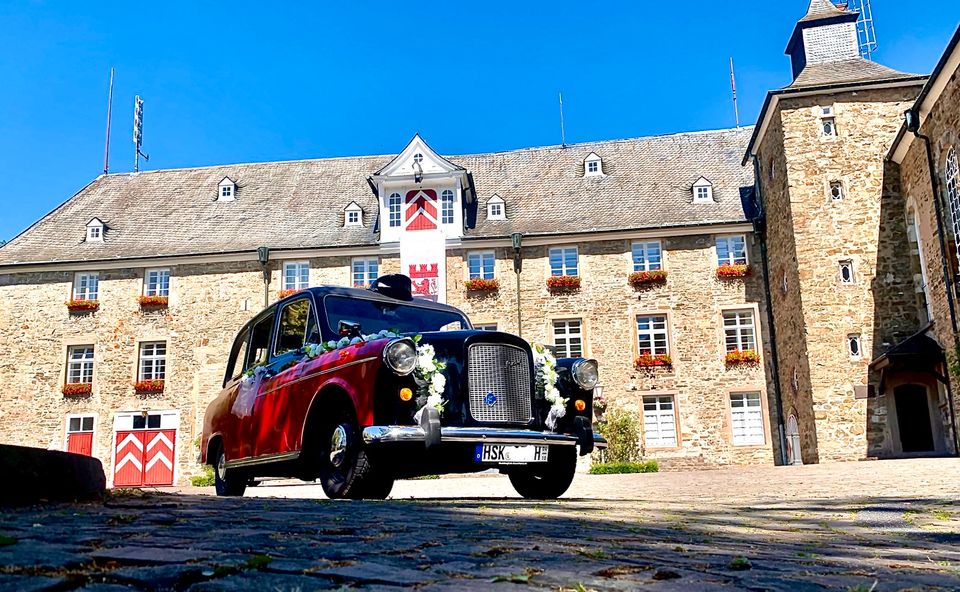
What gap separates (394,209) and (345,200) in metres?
3.37

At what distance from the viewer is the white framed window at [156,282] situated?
29.5 m

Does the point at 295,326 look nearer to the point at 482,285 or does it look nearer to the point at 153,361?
the point at 482,285

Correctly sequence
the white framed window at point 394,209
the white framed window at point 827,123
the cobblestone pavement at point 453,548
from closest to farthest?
1. the cobblestone pavement at point 453,548
2. the white framed window at point 827,123
3. the white framed window at point 394,209

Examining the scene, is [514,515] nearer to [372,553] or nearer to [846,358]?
[372,553]

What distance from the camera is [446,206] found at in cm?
2931

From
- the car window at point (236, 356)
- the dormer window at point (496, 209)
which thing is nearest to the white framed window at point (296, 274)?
the dormer window at point (496, 209)

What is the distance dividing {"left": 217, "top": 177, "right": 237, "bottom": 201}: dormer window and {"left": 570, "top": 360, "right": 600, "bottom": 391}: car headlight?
87.8 feet

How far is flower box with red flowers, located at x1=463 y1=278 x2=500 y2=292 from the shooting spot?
28141mm

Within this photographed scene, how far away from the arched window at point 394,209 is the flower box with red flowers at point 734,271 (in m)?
10.3

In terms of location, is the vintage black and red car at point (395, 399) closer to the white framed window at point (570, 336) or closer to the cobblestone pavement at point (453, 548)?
the cobblestone pavement at point (453, 548)

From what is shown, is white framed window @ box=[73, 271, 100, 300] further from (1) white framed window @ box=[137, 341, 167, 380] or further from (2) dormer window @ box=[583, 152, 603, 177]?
(2) dormer window @ box=[583, 152, 603, 177]

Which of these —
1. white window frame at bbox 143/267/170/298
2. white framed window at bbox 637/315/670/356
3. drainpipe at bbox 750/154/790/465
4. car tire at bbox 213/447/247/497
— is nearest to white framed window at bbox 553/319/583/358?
white framed window at bbox 637/315/670/356

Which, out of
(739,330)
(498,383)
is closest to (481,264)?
(739,330)

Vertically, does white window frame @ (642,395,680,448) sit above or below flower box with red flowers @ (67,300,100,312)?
below
